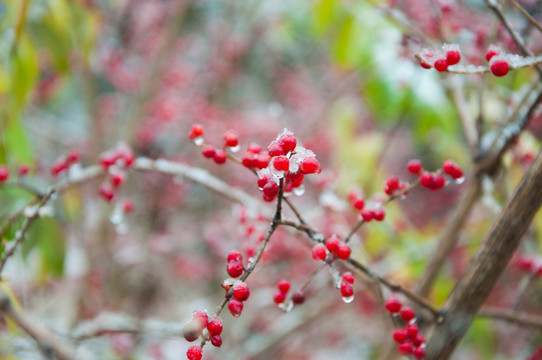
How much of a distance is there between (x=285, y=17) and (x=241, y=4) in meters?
0.74

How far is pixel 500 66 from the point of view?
39 cm

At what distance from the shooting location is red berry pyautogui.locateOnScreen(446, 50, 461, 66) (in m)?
0.41

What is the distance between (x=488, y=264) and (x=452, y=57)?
Answer: 0.23m

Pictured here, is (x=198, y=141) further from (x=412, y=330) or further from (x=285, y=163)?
(x=412, y=330)

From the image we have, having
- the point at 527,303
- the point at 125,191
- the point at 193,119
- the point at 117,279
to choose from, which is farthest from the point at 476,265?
the point at 125,191

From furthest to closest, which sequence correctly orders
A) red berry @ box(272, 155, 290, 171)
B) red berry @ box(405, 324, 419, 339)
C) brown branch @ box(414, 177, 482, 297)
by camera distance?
1. brown branch @ box(414, 177, 482, 297)
2. red berry @ box(405, 324, 419, 339)
3. red berry @ box(272, 155, 290, 171)

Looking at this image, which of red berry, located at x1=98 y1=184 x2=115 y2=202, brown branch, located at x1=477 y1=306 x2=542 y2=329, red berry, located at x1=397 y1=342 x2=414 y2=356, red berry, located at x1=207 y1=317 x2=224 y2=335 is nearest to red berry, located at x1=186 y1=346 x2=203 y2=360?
red berry, located at x1=207 y1=317 x2=224 y2=335

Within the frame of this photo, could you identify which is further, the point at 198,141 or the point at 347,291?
the point at 198,141

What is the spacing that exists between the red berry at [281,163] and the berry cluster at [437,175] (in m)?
0.20

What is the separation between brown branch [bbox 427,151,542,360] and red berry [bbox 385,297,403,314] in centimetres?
8

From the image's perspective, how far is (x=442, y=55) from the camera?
1.37ft

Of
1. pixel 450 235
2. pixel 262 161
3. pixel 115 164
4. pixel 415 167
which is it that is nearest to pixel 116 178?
pixel 115 164

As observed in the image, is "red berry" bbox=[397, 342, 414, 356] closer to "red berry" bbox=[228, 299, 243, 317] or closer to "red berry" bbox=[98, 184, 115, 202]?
"red berry" bbox=[228, 299, 243, 317]

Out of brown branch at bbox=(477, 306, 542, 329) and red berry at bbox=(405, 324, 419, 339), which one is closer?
red berry at bbox=(405, 324, 419, 339)
